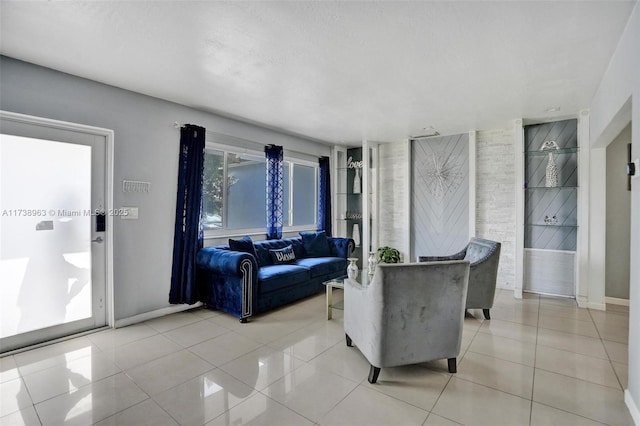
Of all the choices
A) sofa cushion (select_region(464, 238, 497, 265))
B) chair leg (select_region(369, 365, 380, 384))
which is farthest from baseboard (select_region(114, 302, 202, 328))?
sofa cushion (select_region(464, 238, 497, 265))

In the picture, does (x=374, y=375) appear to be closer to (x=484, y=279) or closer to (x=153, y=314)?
(x=484, y=279)

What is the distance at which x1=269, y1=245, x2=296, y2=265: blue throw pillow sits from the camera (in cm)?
450

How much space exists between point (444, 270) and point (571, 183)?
3.53 meters

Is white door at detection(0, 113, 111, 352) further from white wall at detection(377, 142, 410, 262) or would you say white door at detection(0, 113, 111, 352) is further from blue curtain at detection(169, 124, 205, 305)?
white wall at detection(377, 142, 410, 262)

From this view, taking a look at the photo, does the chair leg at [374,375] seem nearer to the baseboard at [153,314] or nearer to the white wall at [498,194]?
the baseboard at [153,314]

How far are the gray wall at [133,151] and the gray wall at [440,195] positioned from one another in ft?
12.5

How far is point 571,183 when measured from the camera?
4367mm

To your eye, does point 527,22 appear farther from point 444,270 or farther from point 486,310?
point 486,310

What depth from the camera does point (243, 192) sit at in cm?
481

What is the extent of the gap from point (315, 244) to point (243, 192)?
1468mm

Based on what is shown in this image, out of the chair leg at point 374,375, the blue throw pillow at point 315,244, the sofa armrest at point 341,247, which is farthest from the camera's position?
the sofa armrest at point 341,247

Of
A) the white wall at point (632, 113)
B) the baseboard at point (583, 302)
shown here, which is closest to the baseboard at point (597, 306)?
the baseboard at point (583, 302)

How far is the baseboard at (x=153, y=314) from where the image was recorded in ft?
11.0

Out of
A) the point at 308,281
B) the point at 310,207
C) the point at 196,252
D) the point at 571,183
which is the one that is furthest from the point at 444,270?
the point at 310,207
